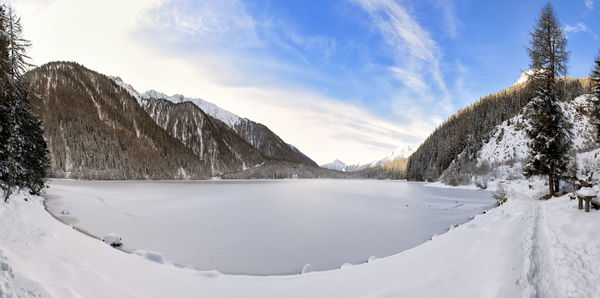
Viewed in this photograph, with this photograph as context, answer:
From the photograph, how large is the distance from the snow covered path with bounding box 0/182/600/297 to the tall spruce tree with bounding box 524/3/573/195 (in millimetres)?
12370

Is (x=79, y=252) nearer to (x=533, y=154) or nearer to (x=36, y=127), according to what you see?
(x=36, y=127)

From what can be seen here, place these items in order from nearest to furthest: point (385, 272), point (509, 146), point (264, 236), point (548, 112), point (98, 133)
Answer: point (385, 272) < point (264, 236) < point (548, 112) < point (509, 146) < point (98, 133)

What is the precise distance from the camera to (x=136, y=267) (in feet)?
25.6

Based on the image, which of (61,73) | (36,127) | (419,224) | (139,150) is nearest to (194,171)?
(139,150)

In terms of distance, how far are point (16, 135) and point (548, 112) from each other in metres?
39.4

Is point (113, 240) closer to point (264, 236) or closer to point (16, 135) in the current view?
point (264, 236)

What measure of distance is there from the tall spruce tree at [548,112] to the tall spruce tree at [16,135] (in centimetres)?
3145

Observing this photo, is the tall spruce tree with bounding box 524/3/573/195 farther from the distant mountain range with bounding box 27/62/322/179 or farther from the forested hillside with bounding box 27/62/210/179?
the distant mountain range with bounding box 27/62/322/179

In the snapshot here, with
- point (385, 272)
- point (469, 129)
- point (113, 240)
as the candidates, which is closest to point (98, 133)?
point (113, 240)

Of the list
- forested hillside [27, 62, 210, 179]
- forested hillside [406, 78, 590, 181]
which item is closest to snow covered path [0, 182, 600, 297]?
forested hillside [406, 78, 590, 181]

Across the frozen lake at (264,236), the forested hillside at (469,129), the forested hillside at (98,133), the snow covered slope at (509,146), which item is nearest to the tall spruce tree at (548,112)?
the frozen lake at (264,236)

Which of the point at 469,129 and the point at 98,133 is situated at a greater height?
the point at 469,129

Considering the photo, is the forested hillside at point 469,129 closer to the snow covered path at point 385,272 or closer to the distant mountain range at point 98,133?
the snow covered path at point 385,272

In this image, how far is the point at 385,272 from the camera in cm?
704
